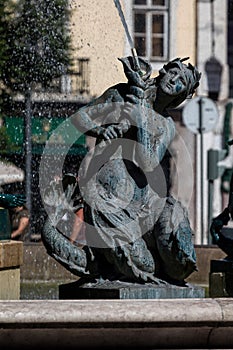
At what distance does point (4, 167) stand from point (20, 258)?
1340cm

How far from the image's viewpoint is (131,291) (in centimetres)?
698

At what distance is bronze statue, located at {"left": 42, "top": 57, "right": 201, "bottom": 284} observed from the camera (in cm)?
714

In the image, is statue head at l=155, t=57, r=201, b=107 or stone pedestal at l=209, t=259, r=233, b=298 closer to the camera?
statue head at l=155, t=57, r=201, b=107

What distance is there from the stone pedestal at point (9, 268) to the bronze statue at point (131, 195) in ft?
1.61

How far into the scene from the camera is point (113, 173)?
291 inches

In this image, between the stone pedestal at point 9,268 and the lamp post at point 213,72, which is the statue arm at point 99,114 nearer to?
the stone pedestal at point 9,268

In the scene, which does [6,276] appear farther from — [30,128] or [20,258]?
[30,128]

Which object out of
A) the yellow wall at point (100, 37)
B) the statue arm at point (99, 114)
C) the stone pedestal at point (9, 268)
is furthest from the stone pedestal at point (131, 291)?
the yellow wall at point (100, 37)

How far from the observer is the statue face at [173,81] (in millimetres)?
7645

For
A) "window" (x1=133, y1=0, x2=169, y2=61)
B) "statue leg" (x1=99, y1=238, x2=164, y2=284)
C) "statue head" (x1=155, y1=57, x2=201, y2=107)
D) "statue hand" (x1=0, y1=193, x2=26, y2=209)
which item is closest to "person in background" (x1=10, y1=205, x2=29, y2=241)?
"statue hand" (x1=0, y1=193, x2=26, y2=209)

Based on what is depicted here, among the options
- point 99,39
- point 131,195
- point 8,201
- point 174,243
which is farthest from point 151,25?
point 174,243

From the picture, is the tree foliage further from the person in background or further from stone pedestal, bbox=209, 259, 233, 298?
stone pedestal, bbox=209, 259, 233, 298

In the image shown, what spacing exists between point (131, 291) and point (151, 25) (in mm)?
20537

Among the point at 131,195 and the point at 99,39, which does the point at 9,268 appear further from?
the point at 99,39
